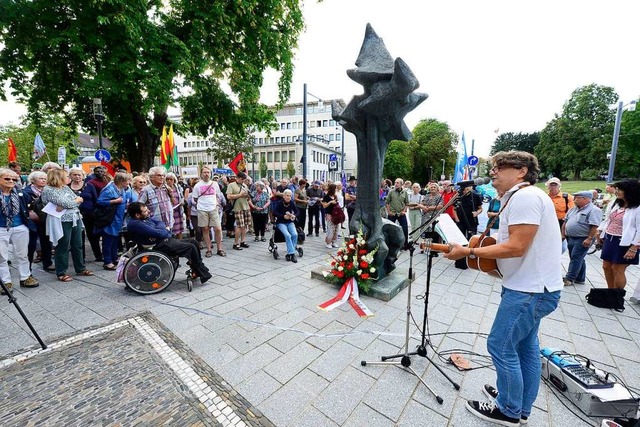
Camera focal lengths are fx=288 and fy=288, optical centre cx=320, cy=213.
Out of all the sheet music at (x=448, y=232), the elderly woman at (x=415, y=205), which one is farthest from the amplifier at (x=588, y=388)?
the elderly woman at (x=415, y=205)

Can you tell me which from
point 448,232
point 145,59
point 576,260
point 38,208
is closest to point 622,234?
point 576,260

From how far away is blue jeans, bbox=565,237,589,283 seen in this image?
554 centimetres

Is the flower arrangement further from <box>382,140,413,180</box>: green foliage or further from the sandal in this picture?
<box>382,140,413,180</box>: green foliage

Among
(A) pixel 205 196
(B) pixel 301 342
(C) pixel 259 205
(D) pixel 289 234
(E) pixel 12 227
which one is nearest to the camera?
(B) pixel 301 342

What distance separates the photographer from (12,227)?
180 inches

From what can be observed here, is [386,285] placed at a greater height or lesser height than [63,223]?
lesser

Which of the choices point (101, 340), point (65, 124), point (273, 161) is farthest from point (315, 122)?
point (101, 340)

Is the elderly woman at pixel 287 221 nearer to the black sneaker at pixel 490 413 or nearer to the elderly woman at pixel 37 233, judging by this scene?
the elderly woman at pixel 37 233

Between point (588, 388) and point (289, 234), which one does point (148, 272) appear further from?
point (588, 388)

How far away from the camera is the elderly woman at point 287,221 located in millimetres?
6895

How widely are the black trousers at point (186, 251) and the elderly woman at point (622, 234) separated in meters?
6.85

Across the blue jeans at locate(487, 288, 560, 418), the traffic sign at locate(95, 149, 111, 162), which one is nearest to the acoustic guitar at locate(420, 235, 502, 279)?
the blue jeans at locate(487, 288, 560, 418)

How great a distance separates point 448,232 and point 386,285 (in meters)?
2.78

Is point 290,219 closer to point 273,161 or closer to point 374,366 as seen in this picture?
point 374,366
